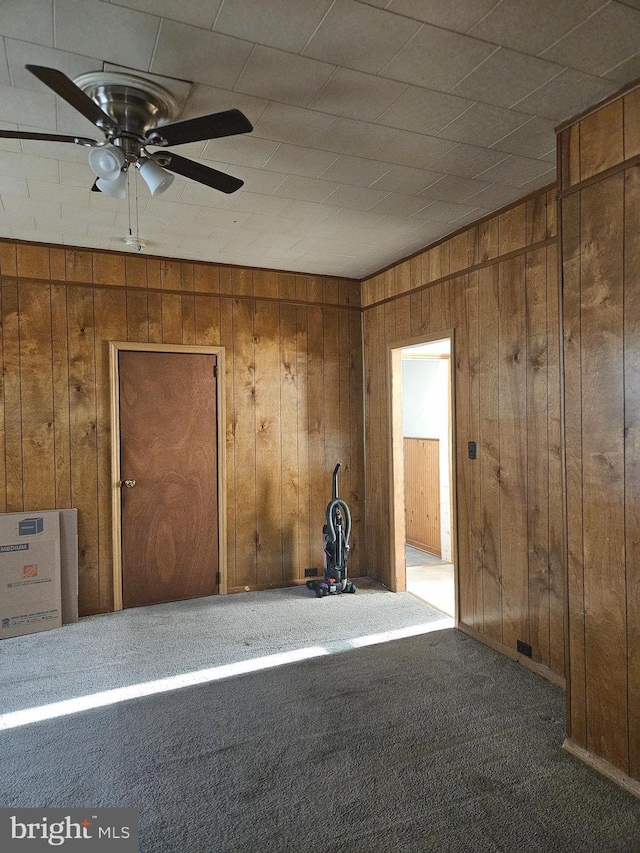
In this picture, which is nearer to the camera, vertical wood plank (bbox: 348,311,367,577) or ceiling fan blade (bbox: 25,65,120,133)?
Answer: ceiling fan blade (bbox: 25,65,120,133)

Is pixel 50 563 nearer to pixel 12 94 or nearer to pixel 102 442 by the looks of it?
pixel 102 442

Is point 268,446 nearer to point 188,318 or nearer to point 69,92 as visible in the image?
point 188,318

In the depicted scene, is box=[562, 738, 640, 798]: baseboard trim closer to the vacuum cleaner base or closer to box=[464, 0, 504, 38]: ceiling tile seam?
the vacuum cleaner base

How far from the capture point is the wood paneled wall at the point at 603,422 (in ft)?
6.97

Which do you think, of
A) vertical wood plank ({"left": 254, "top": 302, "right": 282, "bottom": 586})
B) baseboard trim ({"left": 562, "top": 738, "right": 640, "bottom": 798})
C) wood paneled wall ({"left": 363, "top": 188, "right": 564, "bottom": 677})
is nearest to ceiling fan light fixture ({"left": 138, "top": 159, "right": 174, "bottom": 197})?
wood paneled wall ({"left": 363, "top": 188, "right": 564, "bottom": 677})

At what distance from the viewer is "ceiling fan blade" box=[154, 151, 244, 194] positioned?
2.13 meters

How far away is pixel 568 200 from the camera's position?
2.38 m

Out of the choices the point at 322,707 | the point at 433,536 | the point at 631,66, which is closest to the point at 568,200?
the point at 631,66

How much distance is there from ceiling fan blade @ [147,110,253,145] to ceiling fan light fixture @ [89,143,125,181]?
142 millimetres

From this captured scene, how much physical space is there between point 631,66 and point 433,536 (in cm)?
483

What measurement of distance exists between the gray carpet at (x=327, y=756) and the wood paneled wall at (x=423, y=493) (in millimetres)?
2530

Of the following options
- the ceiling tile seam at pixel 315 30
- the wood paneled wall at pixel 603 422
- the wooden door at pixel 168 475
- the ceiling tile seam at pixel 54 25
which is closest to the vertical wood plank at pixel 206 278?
the wooden door at pixel 168 475

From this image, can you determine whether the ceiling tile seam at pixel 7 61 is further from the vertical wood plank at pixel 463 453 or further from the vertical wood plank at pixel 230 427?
the vertical wood plank at pixel 463 453

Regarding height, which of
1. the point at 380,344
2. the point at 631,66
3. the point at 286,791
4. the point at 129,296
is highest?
the point at 631,66
